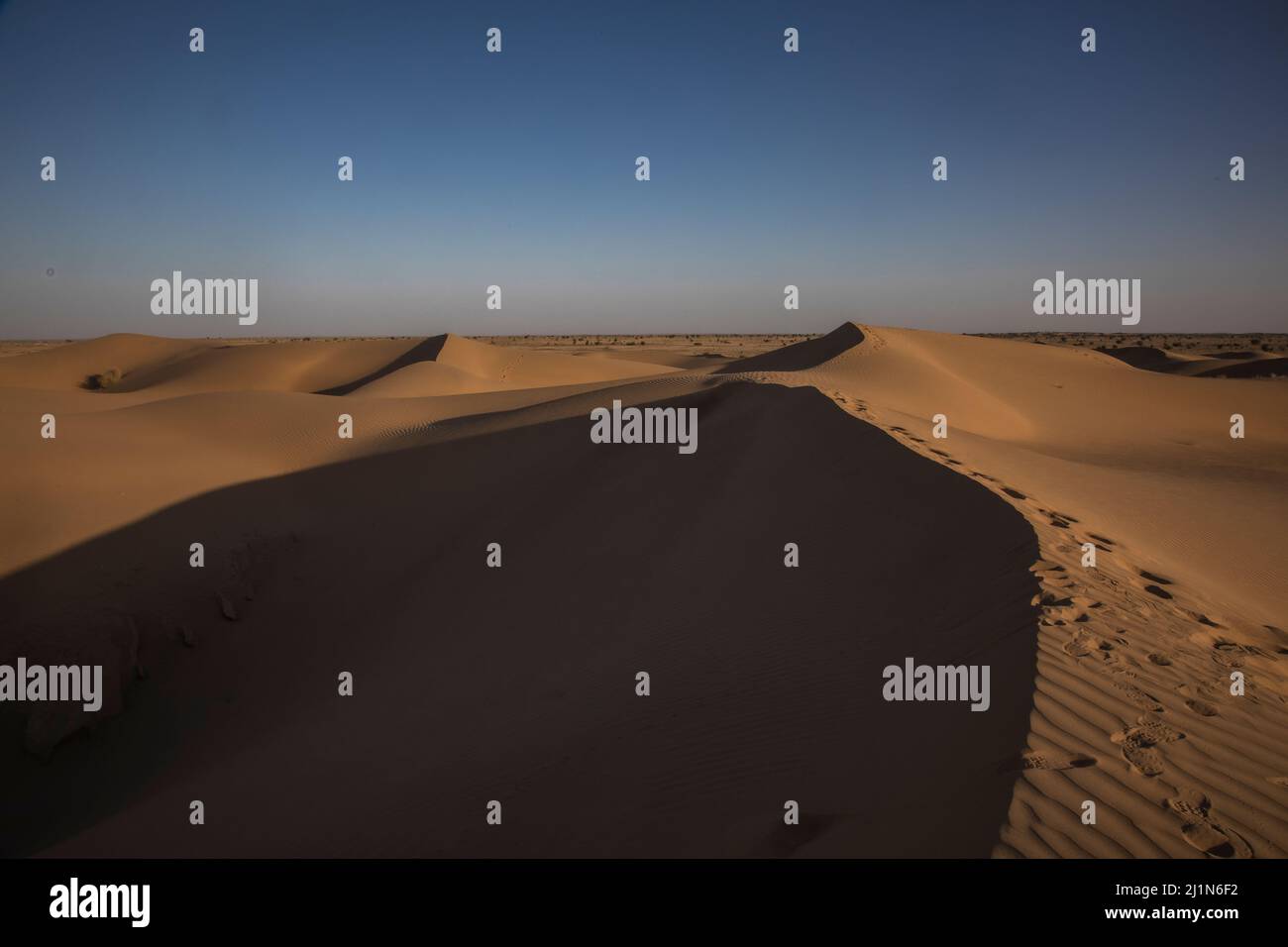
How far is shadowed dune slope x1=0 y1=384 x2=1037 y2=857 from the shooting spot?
15.3 ft

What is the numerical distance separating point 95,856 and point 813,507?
29.9 ft

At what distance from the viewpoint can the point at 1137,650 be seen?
5.20 metres

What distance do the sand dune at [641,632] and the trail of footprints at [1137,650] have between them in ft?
0.11

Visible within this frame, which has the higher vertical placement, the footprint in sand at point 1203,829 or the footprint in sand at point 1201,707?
the footprint in sand at point 1201,707

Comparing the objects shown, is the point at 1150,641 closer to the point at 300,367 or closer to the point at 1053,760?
the point at 1053,760

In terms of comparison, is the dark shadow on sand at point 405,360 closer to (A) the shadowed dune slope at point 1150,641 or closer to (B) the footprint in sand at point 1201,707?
(A) the shadowed dune slope at point 1150,641

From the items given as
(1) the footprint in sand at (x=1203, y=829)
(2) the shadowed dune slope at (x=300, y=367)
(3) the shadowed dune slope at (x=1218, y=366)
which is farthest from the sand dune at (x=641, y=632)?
(2) the shadowed dune slope at (x=300, y=367)

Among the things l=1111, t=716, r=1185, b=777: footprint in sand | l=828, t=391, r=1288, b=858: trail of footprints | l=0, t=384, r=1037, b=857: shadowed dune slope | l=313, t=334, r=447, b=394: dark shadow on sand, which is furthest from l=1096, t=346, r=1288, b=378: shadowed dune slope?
l=313, t=334, r=447, b=394: dark shadow on sand

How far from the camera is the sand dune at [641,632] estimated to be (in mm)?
4184

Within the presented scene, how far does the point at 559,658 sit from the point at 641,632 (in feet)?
3.43

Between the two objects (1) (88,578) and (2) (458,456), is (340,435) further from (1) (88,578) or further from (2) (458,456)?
(1) (88,578)

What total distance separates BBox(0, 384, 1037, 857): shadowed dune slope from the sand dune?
0.04 meters

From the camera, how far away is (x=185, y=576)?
10555 millimetres
